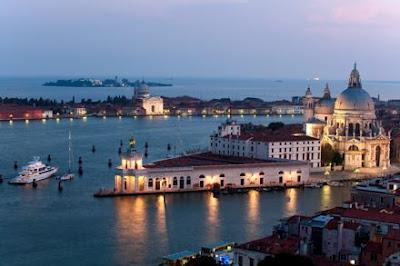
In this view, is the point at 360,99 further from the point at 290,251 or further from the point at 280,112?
the point at 280,112

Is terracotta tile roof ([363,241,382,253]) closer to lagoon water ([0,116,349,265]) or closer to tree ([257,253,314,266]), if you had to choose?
tree ([257,253,314,266])

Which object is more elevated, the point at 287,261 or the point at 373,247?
the point at 287,261

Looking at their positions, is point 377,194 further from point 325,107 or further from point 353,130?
point 325,107

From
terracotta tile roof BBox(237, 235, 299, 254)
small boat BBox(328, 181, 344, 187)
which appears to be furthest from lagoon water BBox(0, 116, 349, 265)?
terracotta tile roof BBox(237, 235, 299, 254)

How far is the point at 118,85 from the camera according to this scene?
12344 centimetres

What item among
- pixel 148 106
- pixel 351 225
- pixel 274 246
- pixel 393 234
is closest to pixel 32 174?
pixel 351 225

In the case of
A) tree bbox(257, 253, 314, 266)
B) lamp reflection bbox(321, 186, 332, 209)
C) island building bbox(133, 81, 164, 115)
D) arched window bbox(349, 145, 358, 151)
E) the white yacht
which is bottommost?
lamp reflection bbox(321, 186, 332, 209)

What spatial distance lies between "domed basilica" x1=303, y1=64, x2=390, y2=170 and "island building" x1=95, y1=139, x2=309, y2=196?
3.09 metres

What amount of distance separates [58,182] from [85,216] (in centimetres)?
434

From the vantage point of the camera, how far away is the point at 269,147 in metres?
19.5

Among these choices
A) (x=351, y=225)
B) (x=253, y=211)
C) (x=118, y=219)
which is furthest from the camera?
(x=253, y=211)

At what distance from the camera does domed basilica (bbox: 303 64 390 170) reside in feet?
69.1

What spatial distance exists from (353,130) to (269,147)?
345 centimetres

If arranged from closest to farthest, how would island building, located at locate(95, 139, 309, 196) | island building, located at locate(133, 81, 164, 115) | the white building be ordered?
1. island building, located at locate(95, 139, 309, 196)
2. the white building
3. island building, located at locate(133, 81, 164, 115)
